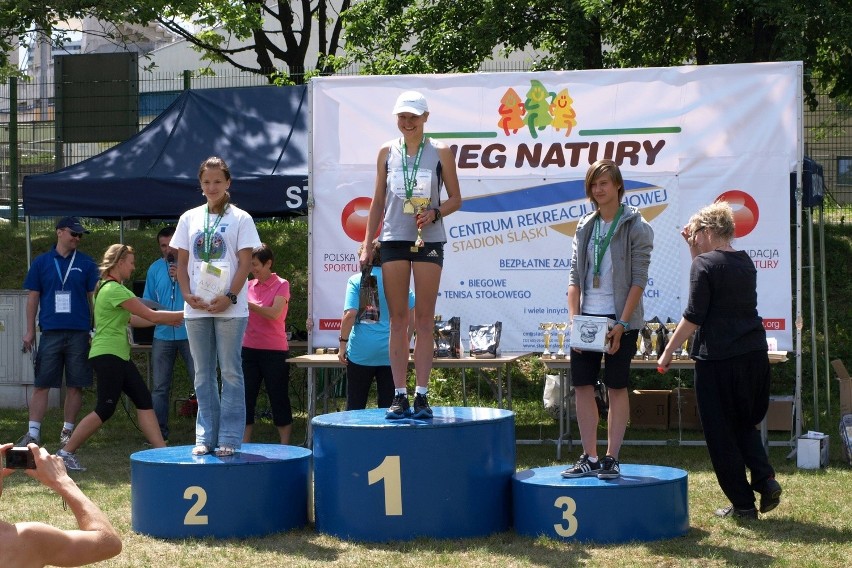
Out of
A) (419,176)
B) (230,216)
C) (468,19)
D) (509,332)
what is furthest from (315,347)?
(468,19)

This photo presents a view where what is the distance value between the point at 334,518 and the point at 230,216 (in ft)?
5.29

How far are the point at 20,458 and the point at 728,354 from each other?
12.6ft

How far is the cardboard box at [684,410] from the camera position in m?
9.52

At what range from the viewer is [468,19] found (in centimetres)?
1318

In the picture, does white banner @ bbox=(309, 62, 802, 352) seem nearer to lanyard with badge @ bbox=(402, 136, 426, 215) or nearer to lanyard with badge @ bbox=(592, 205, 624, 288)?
lanyard with badge @ bbox=(592, 205, 624, 288)

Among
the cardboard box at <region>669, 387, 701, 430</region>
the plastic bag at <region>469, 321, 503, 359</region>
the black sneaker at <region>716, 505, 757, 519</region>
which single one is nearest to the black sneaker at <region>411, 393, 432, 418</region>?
the black sneaker at <region>716, 505, 757, 519</region>

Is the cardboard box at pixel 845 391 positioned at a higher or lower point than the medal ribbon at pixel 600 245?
lower

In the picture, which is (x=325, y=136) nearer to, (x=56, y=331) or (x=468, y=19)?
(x=56, y=331)

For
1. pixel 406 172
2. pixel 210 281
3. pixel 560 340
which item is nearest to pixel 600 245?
pixel 406 172

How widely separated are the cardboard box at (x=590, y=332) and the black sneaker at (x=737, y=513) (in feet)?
4.22

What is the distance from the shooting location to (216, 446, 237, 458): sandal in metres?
5.84

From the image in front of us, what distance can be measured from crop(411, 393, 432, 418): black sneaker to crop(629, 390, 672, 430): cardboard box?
429 centimetres

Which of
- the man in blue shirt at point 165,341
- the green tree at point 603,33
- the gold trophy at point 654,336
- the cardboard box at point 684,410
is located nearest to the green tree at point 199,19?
the green tree at point 603,33

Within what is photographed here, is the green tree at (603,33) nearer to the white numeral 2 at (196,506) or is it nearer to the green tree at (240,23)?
the green tree at (240,23)
